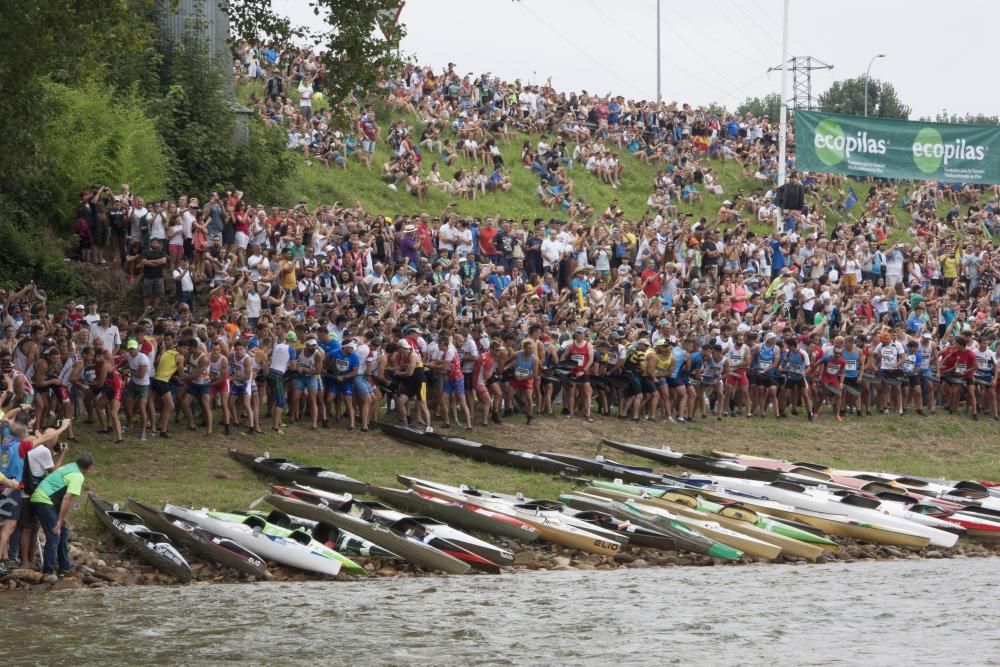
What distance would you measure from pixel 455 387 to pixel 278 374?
10.7ft

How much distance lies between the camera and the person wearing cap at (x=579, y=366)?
25234 millimetres

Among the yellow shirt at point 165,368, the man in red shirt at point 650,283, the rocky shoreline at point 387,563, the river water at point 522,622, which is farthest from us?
the man in red shirt at point 650,283

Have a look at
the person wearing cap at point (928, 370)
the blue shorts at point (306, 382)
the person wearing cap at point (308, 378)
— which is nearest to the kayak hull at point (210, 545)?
the person wearing cap at point (308, 378)

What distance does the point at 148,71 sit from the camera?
33.0 meters

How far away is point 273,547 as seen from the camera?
55.7ft

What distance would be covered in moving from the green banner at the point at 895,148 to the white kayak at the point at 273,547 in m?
25.0

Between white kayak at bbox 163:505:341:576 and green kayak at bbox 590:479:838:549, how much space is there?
6.02 meters

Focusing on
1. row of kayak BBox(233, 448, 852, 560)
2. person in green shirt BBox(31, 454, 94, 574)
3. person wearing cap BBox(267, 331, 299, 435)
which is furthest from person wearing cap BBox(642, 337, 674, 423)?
person in green shirt BBox(31, 454, 94, 574)

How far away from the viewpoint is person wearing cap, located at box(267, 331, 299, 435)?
22328mm

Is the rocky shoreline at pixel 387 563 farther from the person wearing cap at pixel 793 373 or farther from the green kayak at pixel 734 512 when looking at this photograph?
the person wearing cap at pixel 793 373

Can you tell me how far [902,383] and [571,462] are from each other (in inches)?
402

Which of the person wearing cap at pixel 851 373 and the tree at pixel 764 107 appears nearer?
the person wearing cap at pixel 851 373

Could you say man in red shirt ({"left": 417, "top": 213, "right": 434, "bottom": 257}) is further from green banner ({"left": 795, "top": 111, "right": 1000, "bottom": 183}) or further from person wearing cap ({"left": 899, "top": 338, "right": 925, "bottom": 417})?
green banner ({"left": 795, "top": 111, "right": 1000, "bottom": 183})

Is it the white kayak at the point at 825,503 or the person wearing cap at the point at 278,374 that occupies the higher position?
the person wearing cap at the point at 278,374
